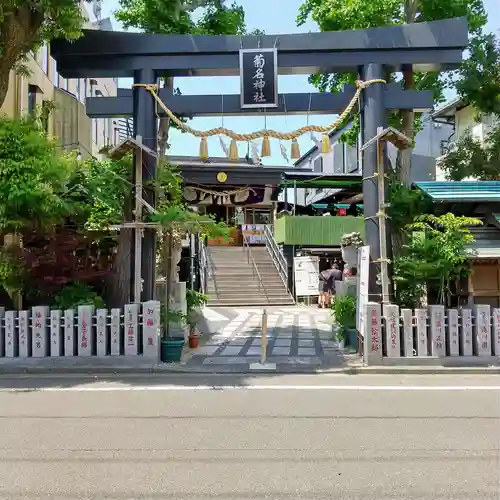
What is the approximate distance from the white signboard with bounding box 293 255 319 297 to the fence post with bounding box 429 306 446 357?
12.6 m

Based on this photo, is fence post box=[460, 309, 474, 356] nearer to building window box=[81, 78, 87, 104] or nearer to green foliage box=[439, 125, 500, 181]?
green foliage box=[439, 125, 500, 181]

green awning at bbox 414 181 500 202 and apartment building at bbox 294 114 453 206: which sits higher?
apartment building at bbox 294 114 453 206

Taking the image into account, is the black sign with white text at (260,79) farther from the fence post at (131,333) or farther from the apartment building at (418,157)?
the apartment building at (418,157)

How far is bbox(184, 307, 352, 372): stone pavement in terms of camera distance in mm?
10727

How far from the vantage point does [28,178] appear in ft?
32.4

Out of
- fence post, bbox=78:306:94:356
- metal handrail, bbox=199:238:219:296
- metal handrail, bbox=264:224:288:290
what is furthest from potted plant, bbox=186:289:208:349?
metal handrail, bbox=264:224:288:290

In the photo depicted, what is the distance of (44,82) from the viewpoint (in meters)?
18.7

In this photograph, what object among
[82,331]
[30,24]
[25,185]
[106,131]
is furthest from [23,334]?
[106,131]

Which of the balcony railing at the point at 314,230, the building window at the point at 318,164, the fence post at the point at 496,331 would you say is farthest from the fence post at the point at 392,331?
the building window at the point at 318,164

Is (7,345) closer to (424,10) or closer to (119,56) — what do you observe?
(119,56)

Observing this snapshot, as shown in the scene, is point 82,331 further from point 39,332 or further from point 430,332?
point 430,332

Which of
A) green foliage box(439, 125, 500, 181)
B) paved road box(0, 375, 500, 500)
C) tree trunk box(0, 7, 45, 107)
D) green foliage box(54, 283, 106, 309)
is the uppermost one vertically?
tree trunk box(0, 7, 45, 107)

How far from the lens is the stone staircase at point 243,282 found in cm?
2289

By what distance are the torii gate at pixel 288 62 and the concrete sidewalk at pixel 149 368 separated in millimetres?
1775
